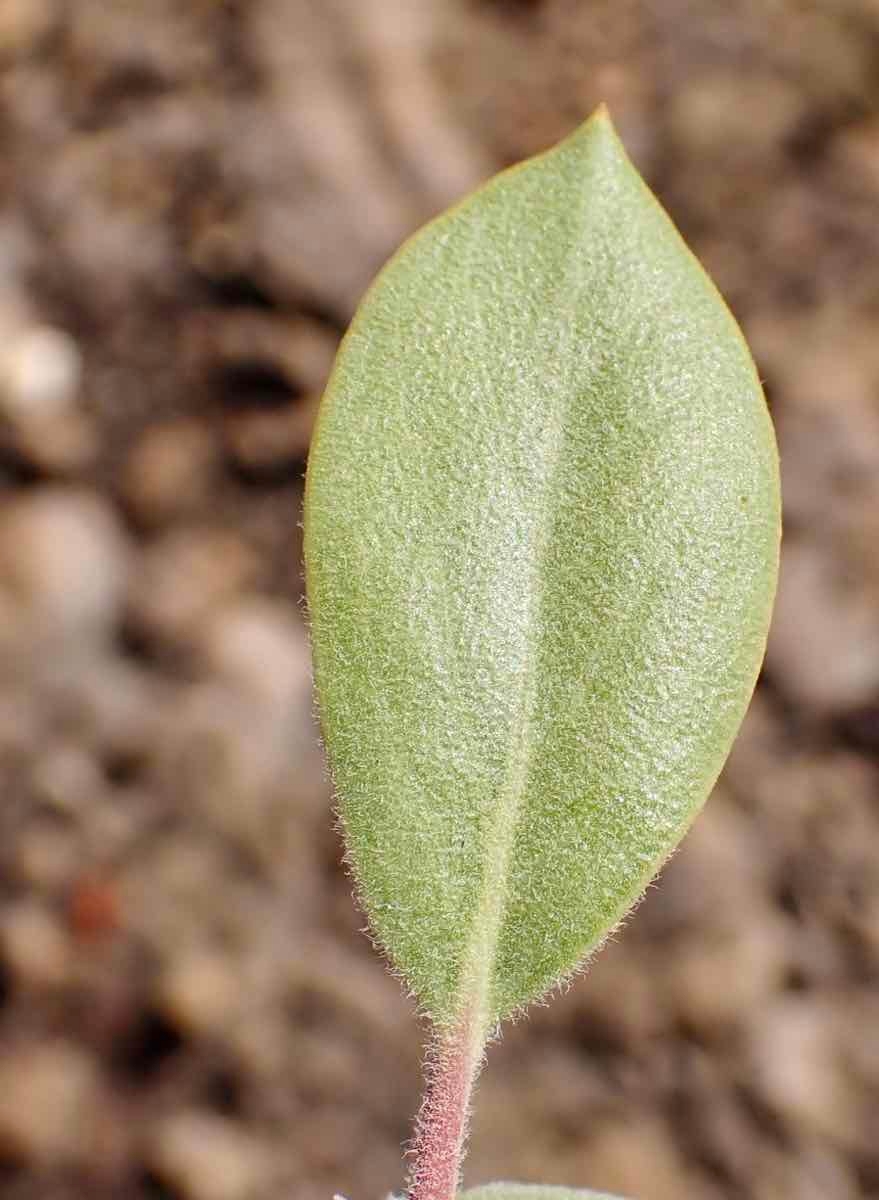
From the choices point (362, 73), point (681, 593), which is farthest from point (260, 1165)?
point (362, 73)

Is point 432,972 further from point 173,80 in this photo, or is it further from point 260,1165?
point 173,80

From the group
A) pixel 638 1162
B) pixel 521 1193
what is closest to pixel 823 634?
pixel 638 1162

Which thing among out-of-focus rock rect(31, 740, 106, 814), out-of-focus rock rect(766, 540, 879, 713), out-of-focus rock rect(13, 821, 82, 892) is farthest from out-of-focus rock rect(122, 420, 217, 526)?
out-of-focus rock rect(766, 540, 879, 713)

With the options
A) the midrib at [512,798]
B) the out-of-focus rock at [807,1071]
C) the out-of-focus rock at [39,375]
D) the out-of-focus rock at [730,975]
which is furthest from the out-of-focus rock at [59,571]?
the midrib at [512,798]

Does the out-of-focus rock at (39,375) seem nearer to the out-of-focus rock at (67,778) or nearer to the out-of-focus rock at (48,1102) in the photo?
the out-of-focus rock at (67,778)

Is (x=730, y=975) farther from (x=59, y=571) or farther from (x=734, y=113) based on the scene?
(x=734, y=113)

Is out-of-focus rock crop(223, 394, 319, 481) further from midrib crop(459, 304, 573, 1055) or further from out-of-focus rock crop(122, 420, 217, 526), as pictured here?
midrib crop(459, 304, 573, 1055)
